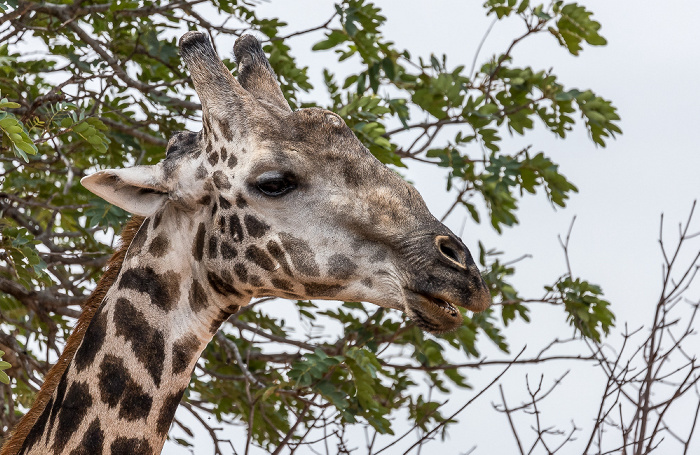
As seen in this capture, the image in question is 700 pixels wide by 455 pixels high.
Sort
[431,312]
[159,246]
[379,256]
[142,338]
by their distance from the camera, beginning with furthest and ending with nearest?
[159,246] → [142,338] → [379,256] → [431,312]

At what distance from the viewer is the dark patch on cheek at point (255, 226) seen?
3.08 metres

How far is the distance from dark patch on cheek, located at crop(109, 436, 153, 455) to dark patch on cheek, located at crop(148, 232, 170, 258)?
0.60 meters

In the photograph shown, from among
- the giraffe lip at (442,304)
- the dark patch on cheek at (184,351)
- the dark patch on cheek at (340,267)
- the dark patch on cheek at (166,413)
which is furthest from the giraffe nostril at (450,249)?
the dark patch on cheek at (166,413)

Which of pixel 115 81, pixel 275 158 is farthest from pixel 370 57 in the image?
pixel 275 158

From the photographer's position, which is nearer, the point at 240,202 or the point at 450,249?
the point at 450,249

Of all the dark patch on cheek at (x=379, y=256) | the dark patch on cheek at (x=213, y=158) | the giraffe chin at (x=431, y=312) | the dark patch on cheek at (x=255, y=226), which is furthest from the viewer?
the dark patch on cheek at (x=213, y=158)

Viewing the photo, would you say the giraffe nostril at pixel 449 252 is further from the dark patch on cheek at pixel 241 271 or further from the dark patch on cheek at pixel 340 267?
the dark patch on cheek at pixel 241 271

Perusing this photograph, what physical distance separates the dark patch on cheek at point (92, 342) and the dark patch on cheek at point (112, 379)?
0.06 m

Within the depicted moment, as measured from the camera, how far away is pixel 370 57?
5371 millimetres

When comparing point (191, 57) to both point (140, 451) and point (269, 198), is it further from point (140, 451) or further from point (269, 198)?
point (140, 451)

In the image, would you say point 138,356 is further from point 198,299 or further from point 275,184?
Result: point 275,184

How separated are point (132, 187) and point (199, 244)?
0.30 metres

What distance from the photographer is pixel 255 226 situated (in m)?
3.09

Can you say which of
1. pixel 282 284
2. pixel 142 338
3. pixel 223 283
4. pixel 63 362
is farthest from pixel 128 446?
pixel 282 284
